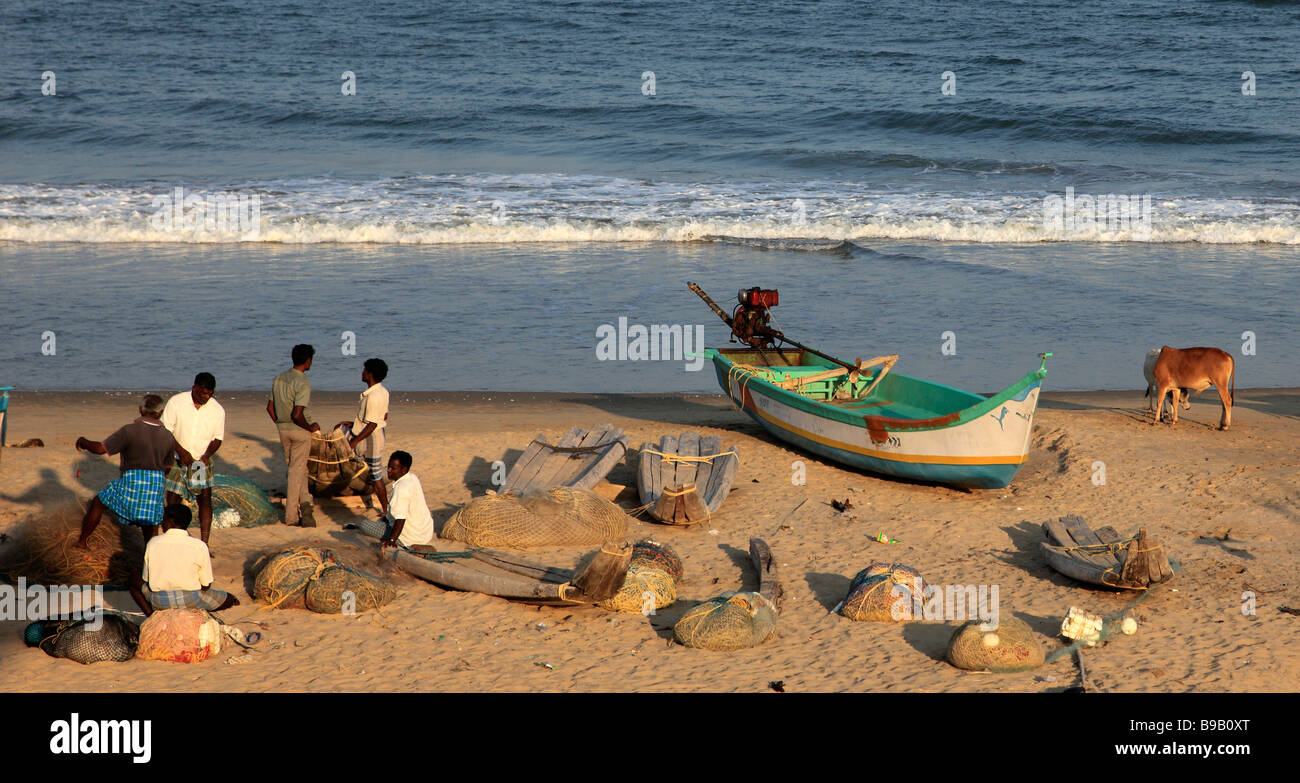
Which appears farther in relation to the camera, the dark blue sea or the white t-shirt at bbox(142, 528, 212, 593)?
the dark blue sea

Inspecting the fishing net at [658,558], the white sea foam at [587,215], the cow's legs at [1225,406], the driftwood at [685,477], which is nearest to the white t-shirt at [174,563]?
the fishing net at [658,558]

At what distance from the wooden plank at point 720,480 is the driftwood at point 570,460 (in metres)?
0.99

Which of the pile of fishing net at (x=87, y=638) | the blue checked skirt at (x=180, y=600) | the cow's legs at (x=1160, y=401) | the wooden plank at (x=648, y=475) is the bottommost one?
the pile of fishing net at (x=87, y=638)

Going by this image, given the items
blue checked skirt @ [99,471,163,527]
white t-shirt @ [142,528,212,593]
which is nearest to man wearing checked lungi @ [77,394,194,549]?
blue checked skirt @ [99,471,163,527]

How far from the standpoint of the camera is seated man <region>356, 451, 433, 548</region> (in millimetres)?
9219

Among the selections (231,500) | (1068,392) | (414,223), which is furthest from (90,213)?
(1068,392)

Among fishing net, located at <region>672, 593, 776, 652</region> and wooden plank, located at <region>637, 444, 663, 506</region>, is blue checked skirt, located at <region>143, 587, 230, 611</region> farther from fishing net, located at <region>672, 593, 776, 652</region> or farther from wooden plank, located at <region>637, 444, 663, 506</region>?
wooden plank, located at <region>637, 444, 663, 506</region>

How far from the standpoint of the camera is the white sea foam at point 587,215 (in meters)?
23.5

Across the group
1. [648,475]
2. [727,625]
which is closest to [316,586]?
[727,625]

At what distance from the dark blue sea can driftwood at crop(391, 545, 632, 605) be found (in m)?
5.81

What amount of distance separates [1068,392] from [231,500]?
401 inches

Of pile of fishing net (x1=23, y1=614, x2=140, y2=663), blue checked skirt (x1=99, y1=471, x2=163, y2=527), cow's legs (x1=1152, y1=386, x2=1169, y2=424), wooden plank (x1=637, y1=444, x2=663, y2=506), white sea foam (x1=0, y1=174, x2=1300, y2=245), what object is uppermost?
white sea foam (x1=0, y1=174, x2=1300, y2=245)

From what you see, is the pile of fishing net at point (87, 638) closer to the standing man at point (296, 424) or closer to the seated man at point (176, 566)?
the seated man at point (176, 566)

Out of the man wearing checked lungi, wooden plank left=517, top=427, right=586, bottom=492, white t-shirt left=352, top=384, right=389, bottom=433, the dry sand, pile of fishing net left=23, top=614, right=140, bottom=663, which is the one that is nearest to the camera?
pile of fishing net left=23, top=614, right=140, bottom=663
